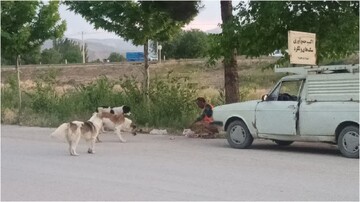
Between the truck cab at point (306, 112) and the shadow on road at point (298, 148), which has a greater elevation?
the truck cab at point (306, 112)

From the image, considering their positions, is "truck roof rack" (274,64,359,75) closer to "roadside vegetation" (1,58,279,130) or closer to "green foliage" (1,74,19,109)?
"roadside vegetation" (1,58,279,130)

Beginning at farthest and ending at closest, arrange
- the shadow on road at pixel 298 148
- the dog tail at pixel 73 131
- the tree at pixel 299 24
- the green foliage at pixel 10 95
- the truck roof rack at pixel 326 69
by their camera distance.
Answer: the green foliage at pixel 10 95, the tree at pixel 299 24, the shadow on road at pixel 298 148, the dog tail at pixel 73 131, the truck roof rack at pixel 326 69

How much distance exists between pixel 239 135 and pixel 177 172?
349cm

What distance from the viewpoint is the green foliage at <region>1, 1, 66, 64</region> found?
2167 cm

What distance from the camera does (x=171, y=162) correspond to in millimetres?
10641

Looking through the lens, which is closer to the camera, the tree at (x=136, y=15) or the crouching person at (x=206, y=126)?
the crouching person at (x=206, y=126)

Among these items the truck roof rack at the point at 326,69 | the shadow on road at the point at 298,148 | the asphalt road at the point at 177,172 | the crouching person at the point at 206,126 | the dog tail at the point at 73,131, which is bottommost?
the shadow on road at the point at 298,148

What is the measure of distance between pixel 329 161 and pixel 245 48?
4636 millimetres

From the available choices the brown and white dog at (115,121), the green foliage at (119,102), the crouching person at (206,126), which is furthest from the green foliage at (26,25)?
the crouching person at (206,126)

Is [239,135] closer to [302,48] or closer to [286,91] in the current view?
[286,91]

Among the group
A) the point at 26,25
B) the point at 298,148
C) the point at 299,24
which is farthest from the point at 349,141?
the point at 26,25

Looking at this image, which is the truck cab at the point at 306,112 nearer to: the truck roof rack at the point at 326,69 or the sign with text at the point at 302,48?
the truck roof rack at the point at 326,69

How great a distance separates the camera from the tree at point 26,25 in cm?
2166

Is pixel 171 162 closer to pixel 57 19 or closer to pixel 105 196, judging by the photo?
pixel 105 196
